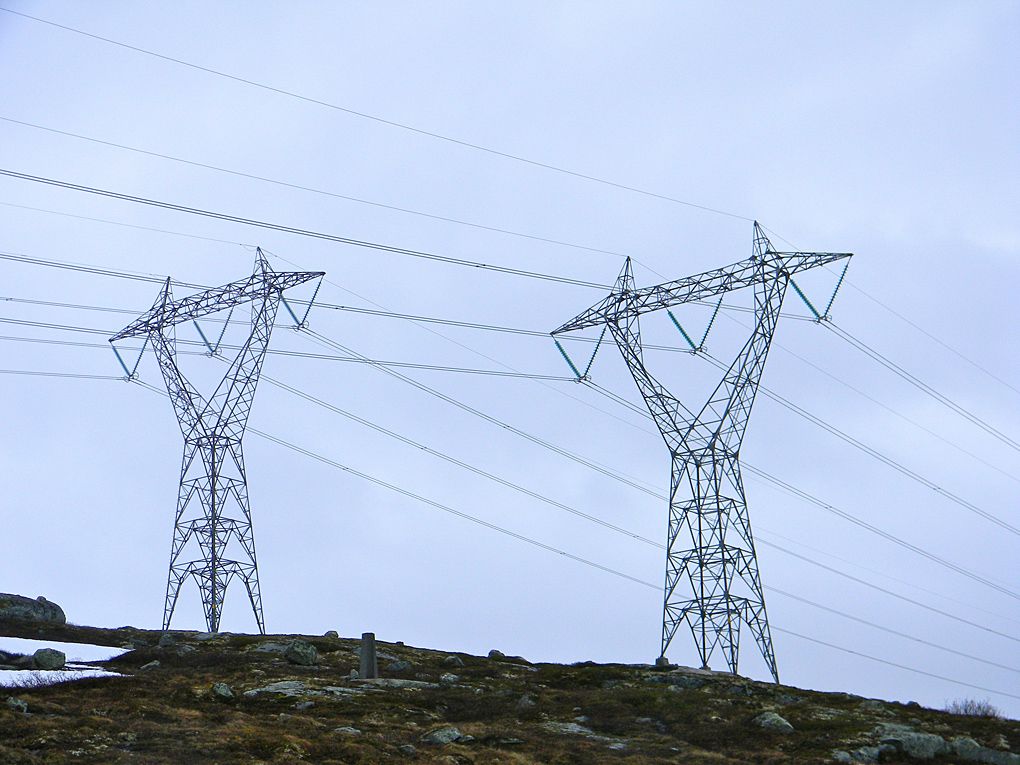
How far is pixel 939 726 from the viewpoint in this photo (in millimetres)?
32688

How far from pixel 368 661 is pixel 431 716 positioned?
6.00 meters

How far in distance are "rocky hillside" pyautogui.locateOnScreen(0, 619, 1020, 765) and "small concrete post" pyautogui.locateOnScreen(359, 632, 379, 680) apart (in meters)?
0.75

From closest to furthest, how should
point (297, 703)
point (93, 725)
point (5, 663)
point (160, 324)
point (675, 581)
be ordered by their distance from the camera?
point (93, 725)
point (297, 703)
point (5, 663)
point (675, 581)
point (160, 324)

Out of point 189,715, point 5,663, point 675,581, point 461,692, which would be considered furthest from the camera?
point 675,581

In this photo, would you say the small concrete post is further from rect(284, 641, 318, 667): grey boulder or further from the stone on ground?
the stone on ground

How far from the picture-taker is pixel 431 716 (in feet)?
107

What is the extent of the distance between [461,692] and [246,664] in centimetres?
798

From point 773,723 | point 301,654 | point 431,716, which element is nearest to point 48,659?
point 301,654

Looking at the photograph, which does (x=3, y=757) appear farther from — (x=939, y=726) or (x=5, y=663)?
(x=939, y=726)

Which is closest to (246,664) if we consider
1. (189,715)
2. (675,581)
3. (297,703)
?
(297,703)

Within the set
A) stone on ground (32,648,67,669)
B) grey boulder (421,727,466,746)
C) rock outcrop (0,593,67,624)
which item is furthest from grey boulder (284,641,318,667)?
rock outcrop (0,593,67,624)

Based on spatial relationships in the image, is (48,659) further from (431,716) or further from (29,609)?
(29,609)

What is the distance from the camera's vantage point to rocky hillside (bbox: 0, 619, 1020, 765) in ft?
84.6

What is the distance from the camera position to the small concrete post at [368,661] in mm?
37906
